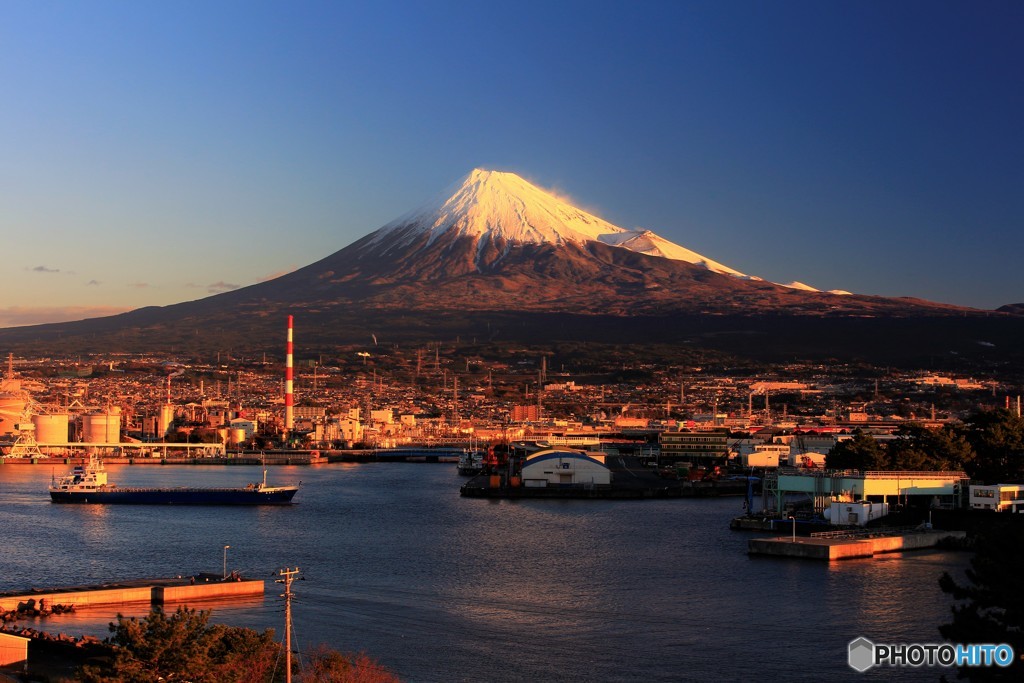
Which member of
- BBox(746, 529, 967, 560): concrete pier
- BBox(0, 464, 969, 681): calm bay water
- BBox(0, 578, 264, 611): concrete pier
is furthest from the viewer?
BBox(746, 529, 967, 560): concrete pier

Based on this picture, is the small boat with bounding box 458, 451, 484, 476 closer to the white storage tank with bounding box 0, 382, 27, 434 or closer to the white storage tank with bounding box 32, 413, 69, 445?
the white storage tank with bounding box 32, 413, 69, 445

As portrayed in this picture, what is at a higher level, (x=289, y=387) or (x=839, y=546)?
(x=289, y=387)

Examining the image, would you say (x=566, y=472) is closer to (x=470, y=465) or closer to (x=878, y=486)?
(x=470, y=465)

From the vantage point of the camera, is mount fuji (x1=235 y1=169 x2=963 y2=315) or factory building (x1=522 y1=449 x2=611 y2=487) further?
mount fuji (x1=235 y1=169 x2=963 y2=315)

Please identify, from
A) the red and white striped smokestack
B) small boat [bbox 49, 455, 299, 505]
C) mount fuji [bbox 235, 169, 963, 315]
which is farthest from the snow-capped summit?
small boat [bbox 49, 455, 299, 505]

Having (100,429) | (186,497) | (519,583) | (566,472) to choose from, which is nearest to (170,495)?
(186,497)

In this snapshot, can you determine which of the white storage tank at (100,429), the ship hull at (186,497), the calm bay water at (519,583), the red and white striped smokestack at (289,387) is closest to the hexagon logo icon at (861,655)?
the calm bay water at (519,583)
